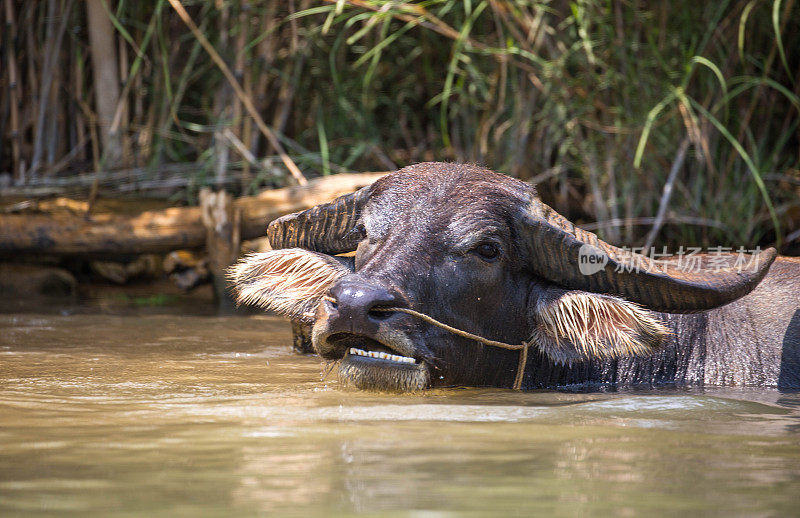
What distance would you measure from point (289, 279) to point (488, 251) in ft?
2.72

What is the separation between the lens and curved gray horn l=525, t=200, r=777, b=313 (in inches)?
135

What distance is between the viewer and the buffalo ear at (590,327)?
341 cm

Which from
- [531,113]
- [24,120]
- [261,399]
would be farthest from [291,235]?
[24,120]

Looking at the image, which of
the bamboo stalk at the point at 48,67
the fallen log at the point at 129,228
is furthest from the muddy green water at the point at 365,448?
the bamboo stalk at the point at 48,67

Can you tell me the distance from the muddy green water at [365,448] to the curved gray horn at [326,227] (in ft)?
1.79

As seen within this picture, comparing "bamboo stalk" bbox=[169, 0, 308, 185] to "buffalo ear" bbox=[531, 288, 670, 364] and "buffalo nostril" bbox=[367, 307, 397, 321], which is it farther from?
"buffalo nostril" bbox=[367, 307, 397, 321]

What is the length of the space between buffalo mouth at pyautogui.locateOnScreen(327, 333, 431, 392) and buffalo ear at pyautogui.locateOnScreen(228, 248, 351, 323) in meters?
0.50

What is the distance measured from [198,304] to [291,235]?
227cm

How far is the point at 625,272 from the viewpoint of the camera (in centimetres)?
354

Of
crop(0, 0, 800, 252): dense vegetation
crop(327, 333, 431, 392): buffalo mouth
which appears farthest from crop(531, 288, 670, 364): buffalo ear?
crop(0, 0, 800, 252): dense vegetation

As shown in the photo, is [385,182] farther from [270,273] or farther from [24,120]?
[24,120]

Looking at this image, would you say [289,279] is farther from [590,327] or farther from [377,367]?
[590,327]

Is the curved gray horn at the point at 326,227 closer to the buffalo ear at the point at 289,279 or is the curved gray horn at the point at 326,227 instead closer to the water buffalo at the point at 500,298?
the water buffalo at the point at 500,298

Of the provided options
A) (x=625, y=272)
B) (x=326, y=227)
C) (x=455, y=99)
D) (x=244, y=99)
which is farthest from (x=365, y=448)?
(x=455, y=99)
